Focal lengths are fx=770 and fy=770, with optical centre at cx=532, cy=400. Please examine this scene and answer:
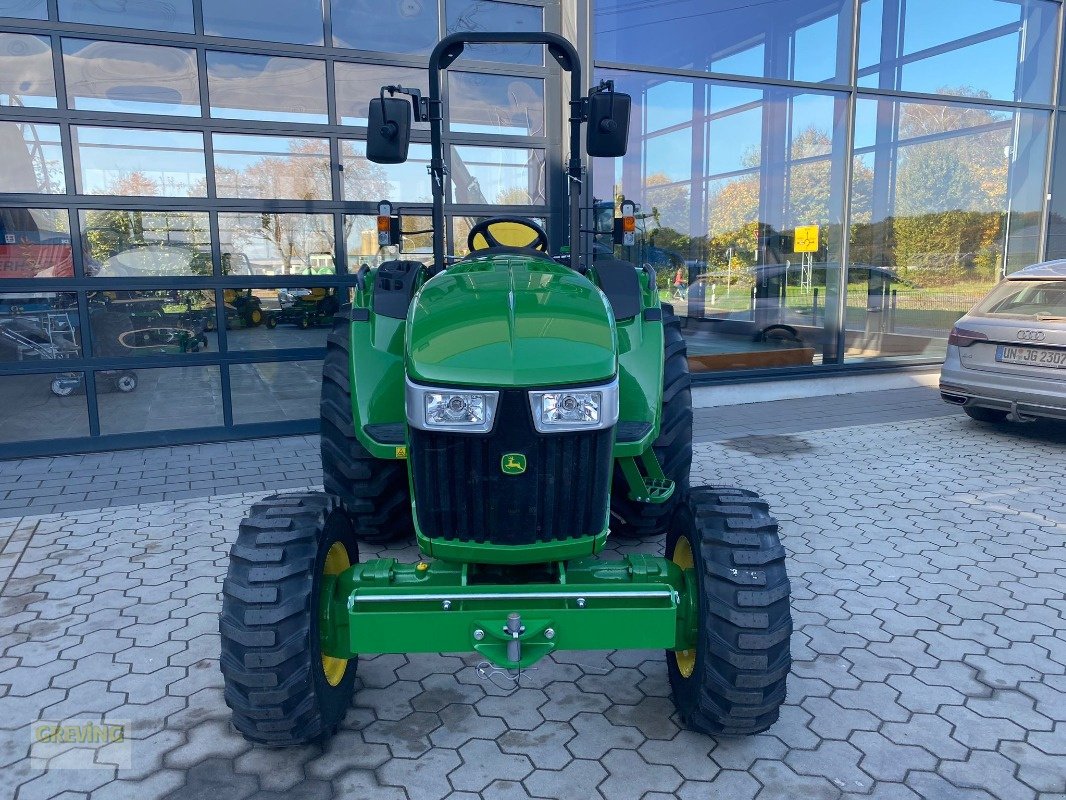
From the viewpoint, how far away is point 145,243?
20.3ft

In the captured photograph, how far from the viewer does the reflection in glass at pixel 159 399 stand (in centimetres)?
625

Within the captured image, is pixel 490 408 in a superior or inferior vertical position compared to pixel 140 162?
inferior

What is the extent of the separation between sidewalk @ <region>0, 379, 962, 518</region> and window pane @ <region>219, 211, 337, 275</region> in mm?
1484

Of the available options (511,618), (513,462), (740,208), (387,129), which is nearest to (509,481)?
(513,462)

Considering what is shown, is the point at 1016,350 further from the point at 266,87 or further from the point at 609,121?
the point at 266,87

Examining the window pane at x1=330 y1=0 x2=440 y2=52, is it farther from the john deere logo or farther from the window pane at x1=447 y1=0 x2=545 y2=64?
the john deere logo

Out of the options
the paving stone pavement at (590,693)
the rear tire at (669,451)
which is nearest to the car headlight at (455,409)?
the paving stone pavement at (590,693)

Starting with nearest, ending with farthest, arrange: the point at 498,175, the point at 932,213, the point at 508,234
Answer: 1. the point at 508,234
2. the point at 498,175
3. the point at 932,213

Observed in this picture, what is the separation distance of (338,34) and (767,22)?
4706 millimetres

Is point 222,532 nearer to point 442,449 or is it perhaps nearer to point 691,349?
point 442,449

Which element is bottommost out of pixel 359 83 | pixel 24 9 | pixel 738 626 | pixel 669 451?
pixel 738 626

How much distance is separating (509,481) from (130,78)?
550 cm

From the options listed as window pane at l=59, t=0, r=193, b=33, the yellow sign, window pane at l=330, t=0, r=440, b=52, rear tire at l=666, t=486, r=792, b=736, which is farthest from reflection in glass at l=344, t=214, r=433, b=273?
rear tire at l=666, t=486, r=792, b=736

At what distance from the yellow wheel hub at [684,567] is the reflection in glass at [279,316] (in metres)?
4.82
